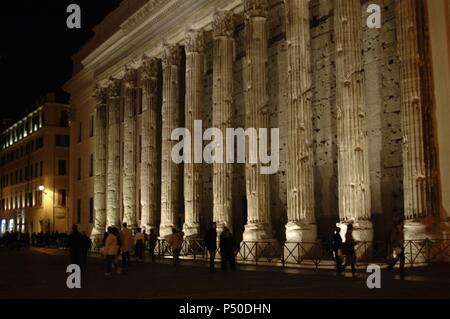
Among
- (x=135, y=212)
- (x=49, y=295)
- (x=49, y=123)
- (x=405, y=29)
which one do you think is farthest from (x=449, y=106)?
(x=49, y=123)

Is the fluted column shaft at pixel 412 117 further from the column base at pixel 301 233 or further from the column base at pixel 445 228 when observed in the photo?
the column base at pixel 301 233

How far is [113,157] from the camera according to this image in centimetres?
3925

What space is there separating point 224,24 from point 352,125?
9.89 meters

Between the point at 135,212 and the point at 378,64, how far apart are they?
1854cm

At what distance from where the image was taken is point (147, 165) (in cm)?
3394

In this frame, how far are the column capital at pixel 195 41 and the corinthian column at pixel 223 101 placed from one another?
210cm

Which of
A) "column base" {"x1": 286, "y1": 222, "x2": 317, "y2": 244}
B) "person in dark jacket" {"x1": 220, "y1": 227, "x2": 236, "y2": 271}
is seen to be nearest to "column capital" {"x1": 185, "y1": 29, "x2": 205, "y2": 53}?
"column base" {"x1": 286, "y1": 222, "x2": 317, "y2": 244}

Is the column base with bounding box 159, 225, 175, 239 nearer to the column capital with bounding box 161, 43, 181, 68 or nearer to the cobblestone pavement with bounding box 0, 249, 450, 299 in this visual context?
the column capital with bounding box 161, 43, 181, 68

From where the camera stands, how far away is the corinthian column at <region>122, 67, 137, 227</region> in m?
36.5

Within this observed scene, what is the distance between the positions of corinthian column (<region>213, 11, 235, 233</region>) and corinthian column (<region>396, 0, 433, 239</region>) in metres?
9.52

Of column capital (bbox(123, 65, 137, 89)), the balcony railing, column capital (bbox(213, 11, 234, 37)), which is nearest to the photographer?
the balcony railing

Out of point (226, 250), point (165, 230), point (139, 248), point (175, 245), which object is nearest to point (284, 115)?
point (165, 230)

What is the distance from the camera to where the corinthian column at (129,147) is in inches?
1436
